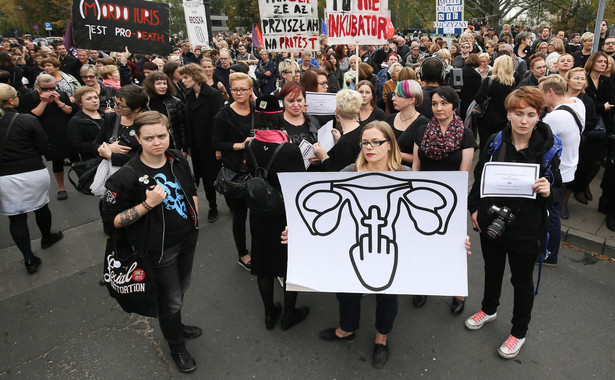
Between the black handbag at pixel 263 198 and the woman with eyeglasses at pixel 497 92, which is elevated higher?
the woman with eyeglasses at pixel 497 92

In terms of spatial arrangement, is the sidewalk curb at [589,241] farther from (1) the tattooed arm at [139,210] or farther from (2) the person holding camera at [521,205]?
(1) the tattooed arm at [139,210]

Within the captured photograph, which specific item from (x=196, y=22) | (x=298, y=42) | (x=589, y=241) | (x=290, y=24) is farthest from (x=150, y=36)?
(x=589, y=241)

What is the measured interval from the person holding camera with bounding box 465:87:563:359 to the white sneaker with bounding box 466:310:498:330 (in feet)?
0.96

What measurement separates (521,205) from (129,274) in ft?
8.25

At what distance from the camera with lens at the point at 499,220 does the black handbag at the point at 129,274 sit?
2.17 meters

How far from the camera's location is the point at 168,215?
2.62m

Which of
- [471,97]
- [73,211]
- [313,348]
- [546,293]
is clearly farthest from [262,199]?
[471,97]

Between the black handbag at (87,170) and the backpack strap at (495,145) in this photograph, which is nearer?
the backpack strap at (495,145)

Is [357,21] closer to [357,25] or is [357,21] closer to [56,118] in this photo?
[357,25]

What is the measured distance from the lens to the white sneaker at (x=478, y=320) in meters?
3.15

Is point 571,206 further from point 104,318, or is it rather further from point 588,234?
point 104,318

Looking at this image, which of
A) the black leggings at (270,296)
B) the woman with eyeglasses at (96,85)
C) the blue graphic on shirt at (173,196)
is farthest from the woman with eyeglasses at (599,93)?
the woman with eyeglasses at (96,85)

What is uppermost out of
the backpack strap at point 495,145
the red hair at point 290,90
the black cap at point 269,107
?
the red hair at point 290,90

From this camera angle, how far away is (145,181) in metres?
2.46
